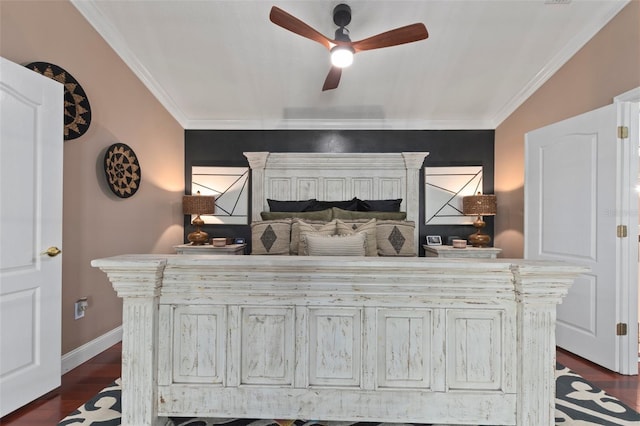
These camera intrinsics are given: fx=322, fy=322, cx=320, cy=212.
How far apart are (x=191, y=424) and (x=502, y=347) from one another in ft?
5.13

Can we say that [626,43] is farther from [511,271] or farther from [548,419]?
[548,419]

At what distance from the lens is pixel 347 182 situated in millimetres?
4066

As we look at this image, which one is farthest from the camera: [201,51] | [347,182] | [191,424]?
[347,182]

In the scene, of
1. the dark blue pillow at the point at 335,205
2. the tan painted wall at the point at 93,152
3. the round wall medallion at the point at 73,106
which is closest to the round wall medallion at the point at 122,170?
the tan painted wall at the point at 93,152

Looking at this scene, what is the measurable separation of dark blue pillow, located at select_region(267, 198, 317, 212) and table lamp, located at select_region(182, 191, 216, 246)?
2.39ft

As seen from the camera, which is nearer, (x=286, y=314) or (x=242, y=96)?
(x=286, y=314)

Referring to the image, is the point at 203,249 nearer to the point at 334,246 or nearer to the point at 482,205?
the point at 334,246

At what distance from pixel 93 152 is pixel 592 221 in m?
4.03

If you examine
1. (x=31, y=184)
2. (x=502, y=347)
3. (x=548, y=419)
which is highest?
(x=31, y=184)

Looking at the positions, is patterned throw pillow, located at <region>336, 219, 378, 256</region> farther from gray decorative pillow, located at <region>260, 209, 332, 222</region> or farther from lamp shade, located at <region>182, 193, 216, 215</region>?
lamp shade, located at <region>182, 193, 216, 215</region>

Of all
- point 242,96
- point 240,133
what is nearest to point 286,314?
point 242,96

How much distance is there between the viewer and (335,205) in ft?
12.8

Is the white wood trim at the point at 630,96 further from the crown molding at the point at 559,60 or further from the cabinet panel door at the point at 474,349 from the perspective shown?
the cabinet panel door at the point at 474,349

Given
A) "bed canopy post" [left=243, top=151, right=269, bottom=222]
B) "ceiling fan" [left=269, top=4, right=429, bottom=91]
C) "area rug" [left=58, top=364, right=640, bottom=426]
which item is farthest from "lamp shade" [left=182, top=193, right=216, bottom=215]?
"ceiling fan" [left=269, top=4, right=429, bottom=91]
